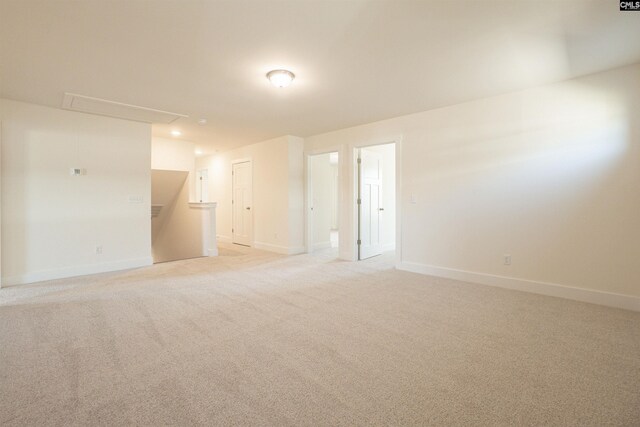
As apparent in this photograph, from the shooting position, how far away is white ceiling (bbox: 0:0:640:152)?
2.13 meters

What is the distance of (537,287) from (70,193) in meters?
6.52

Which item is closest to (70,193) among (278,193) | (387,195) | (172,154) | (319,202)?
(172,154)

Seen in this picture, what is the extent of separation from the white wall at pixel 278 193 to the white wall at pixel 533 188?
233 cm

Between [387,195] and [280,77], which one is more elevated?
[280,77]

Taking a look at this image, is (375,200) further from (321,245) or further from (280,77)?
(280,77)

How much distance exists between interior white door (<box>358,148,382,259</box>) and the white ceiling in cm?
172

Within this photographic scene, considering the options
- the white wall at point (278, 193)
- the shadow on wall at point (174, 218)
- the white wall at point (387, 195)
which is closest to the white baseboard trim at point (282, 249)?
the white wall at point (278, 193)

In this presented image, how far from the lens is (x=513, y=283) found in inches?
146

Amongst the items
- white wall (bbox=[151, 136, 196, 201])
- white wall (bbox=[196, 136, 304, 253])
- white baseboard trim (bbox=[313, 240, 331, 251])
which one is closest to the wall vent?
white wall (bbox=[151, 136, 196, 201])

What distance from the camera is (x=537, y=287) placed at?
355 cm

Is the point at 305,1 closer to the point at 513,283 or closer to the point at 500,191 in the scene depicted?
the point at 500,191

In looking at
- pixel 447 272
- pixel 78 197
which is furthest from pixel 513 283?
pixel 78 197

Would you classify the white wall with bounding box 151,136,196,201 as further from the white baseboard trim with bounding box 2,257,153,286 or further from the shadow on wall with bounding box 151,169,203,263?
the white baseboard trim with bounding box 2,257,153,286

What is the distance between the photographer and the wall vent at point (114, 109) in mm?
3875
